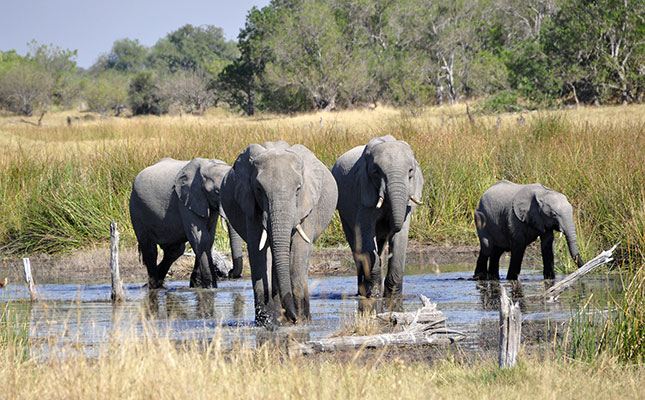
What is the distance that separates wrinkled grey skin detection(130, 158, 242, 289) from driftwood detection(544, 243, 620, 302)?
13.8 ft

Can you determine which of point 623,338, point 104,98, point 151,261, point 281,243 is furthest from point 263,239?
point 104,98

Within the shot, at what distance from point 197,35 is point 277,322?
438ft

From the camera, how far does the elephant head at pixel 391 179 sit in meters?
9.09

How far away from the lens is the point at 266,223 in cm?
746

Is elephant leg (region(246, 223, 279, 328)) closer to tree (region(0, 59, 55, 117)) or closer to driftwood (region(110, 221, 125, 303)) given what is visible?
driftwood (region(110, 221, 125, 303))

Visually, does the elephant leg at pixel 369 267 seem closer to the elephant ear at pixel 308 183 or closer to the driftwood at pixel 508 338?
the elephant ear at pixel 308 183

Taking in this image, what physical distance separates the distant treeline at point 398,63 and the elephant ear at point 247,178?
1273 inches

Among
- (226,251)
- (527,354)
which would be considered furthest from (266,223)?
(226,251)

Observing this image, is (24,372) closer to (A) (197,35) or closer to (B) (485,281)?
(B) (485,281)

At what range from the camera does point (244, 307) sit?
9.89m

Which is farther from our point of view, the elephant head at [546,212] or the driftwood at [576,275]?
the elephant head at [546,212]

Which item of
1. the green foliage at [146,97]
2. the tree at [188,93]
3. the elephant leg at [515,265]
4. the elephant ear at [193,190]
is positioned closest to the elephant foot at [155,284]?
the elephant ear at [193,190]

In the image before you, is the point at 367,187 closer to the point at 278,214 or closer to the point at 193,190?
the point at 278,214

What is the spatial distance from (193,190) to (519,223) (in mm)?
4255
